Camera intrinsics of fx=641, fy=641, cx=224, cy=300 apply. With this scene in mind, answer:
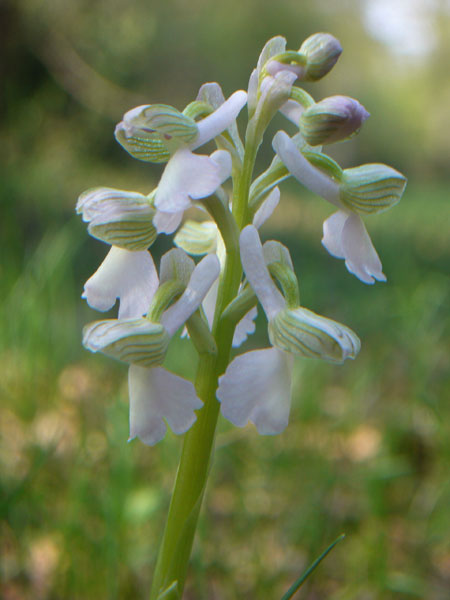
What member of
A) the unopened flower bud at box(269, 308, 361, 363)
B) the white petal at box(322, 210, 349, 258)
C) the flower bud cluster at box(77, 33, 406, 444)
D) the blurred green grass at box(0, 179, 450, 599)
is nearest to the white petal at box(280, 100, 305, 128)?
the flower bud cluster at box(77, 33, 406, 444)

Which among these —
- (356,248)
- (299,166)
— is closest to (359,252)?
(356,248)

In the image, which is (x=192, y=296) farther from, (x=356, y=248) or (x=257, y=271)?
(x=356, y=248)

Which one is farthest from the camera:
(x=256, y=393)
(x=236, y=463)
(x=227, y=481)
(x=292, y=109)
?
(x=227, y=481)

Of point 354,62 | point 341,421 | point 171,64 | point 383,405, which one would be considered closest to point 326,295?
point 383,405

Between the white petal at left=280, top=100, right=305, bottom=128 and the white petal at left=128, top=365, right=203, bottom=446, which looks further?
the white petal at left=280, top=100, right=305, bottom=128

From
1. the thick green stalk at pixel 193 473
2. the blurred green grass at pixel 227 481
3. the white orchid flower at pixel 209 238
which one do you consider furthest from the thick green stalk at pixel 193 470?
the blurred green grass at pixel 227 481

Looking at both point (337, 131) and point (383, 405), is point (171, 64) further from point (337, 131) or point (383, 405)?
point (337, 131)

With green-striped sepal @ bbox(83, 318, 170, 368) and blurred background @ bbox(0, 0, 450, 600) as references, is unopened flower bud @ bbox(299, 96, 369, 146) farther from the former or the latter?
blurred background @ bbox(0, 0, 450, 600)
